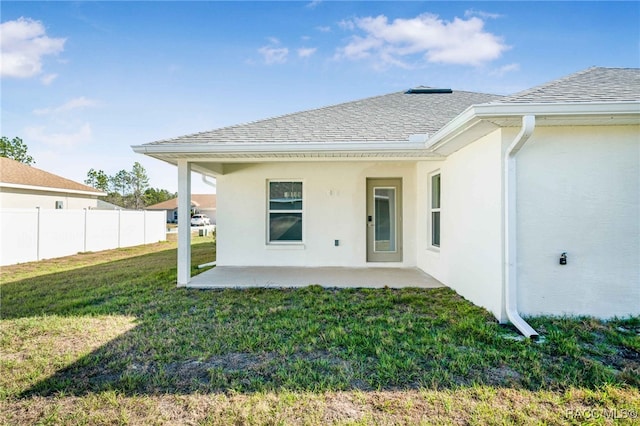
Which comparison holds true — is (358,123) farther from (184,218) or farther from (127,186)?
(127,186)

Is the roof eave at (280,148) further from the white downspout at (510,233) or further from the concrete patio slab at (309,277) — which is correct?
the concrete patio slab at (309,277)

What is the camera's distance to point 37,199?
15.7m

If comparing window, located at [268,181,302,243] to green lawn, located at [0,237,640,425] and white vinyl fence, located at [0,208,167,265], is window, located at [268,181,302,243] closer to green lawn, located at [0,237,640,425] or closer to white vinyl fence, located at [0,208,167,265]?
green lawn, located at [0,237,640,425]

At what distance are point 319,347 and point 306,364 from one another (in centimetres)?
42

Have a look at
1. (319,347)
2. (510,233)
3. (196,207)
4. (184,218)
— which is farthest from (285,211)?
(196,207)

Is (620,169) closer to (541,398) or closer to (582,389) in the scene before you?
(582,389)

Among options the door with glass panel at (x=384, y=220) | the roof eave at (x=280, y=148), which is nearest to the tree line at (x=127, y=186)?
the roof eave at (x=280, y=148)

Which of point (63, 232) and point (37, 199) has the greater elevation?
point (37, 199)

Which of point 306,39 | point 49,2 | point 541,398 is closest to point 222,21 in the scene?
point 306,39

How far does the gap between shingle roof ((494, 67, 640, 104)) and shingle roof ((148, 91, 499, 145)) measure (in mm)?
2236

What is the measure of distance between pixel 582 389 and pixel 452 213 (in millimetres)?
3805

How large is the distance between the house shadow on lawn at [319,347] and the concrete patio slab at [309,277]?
778 mm

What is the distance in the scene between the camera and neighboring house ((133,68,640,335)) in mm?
4293

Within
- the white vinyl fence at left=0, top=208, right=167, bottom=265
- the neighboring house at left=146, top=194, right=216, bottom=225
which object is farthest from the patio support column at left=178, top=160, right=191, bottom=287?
the neighboring house at left=146, top=194, right=216, bottom=225
